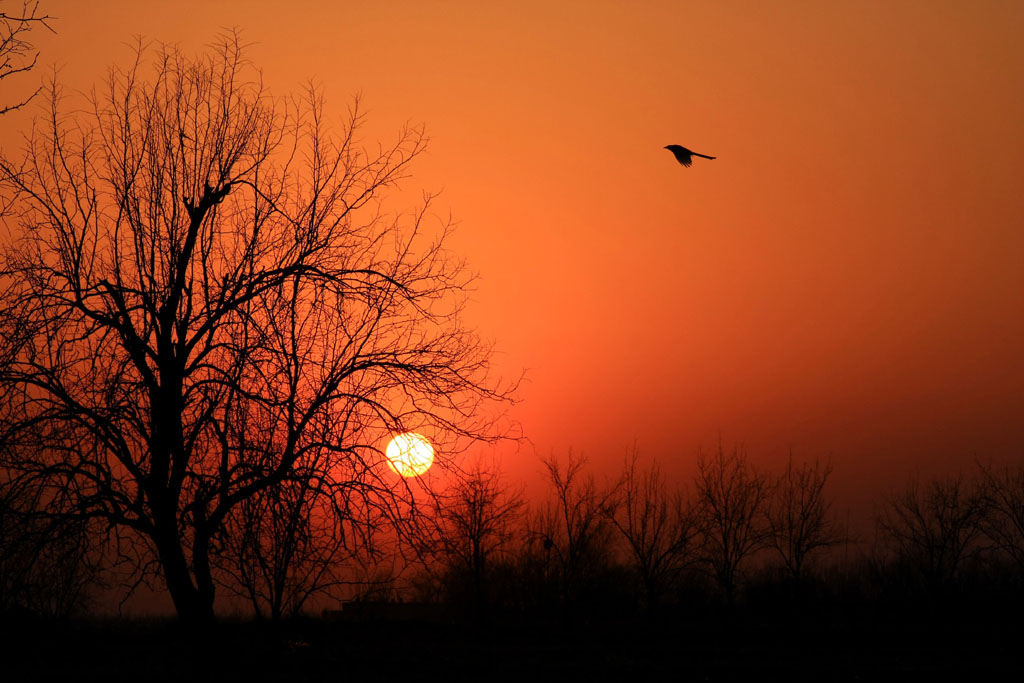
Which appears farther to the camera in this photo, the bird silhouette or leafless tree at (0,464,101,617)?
the bird silhouette

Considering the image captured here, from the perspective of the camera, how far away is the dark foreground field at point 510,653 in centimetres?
1530

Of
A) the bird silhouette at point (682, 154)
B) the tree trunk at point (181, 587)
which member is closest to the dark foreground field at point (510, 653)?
the tree trunk at point (181, 587)

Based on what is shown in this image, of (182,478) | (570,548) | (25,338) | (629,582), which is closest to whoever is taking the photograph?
(25,338)

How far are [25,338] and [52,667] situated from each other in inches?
403

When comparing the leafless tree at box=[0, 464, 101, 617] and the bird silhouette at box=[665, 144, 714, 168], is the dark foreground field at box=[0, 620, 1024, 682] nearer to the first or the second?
the leafless tree at box=[0, 464, 101, 617]

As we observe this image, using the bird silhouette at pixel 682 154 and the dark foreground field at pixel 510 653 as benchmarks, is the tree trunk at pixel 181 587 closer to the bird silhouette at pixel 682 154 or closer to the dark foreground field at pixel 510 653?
the dark foreground field at pixel 510 653

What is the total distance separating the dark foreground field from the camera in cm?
1530

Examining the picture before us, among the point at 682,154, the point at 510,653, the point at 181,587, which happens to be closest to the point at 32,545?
Result: the point at 181,587

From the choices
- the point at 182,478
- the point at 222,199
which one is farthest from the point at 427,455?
the point at 222,199

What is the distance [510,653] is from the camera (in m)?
21.4

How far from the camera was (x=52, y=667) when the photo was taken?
16.2m

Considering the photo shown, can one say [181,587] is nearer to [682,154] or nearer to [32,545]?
[32,545]

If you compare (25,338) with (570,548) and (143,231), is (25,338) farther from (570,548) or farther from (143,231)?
(570,548)

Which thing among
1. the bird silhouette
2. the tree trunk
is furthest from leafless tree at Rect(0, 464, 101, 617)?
the bird silhouette
